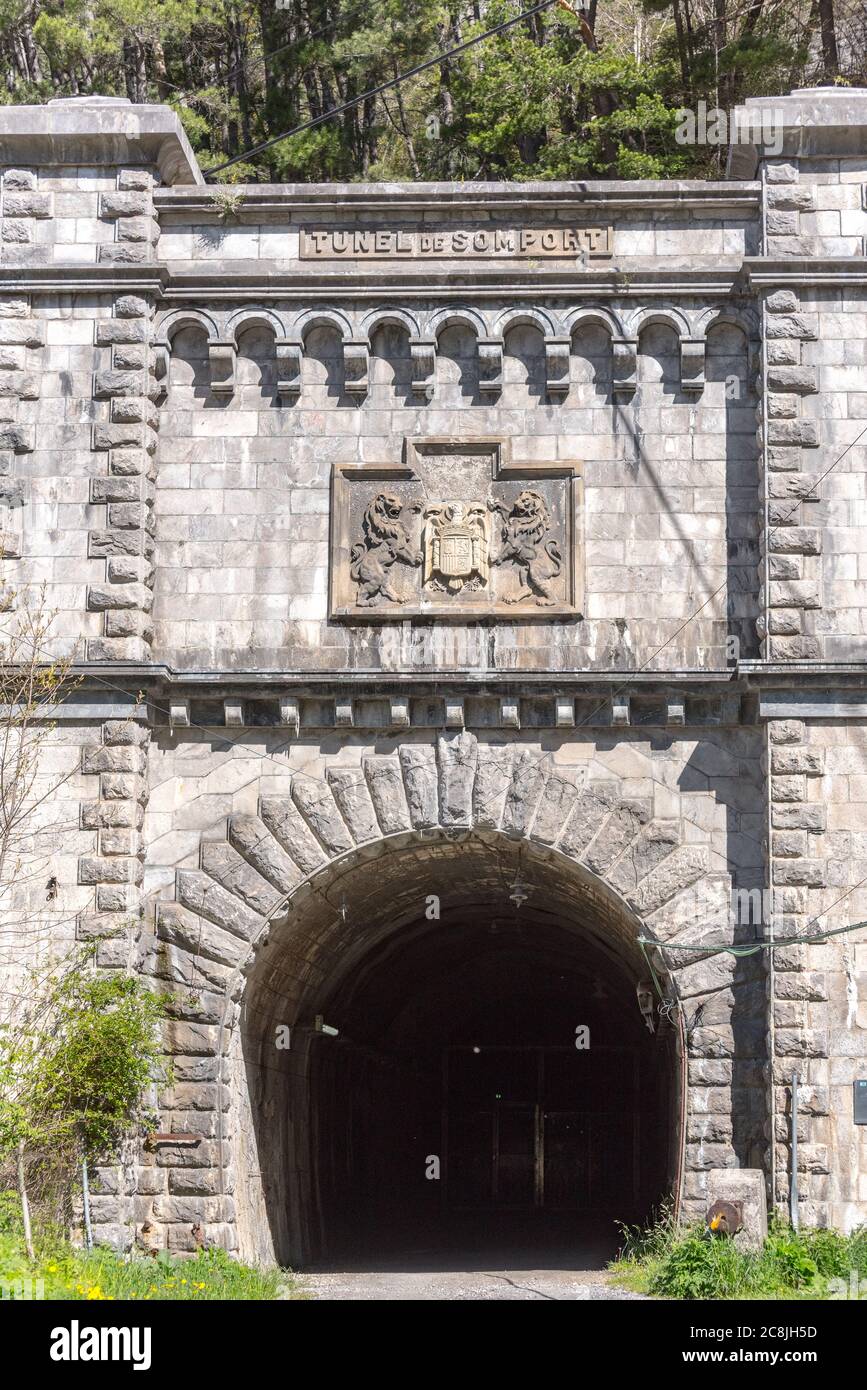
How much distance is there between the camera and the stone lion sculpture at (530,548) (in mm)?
17797

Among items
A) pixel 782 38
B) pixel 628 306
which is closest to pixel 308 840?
pixel 628 306

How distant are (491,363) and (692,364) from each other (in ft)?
6.46

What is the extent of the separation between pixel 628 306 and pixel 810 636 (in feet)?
12.4

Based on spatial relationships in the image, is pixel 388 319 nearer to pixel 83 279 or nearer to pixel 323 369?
pixel 323 369

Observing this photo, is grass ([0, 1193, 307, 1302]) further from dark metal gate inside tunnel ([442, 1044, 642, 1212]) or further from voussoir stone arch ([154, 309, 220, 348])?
dark metal gate inside tunnel ([442, 1044, 642, 1212])

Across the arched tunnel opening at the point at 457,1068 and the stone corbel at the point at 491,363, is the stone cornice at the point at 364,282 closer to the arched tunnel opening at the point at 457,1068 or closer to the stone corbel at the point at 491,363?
the stone corbel at the point at 491,363

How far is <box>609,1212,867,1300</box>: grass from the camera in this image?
15.1 metres

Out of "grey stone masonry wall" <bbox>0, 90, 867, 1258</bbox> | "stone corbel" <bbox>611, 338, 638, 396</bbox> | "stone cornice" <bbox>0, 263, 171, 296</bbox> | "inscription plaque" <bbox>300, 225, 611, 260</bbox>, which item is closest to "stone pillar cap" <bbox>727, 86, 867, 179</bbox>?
"grey stone masonry wall" <bbox>0, 90, 867, 1258</bbox>

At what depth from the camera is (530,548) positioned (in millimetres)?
17875

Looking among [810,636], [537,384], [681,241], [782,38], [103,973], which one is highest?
[782,38]

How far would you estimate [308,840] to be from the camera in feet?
57.8

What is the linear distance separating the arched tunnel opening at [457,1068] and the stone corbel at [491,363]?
4.45m

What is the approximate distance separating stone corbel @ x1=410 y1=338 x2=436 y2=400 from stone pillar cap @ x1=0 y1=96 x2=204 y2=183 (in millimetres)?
3053

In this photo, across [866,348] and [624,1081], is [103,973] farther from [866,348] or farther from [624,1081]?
[624,1081]
